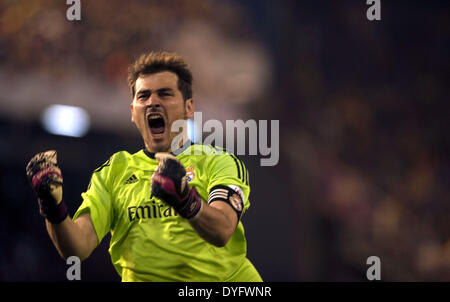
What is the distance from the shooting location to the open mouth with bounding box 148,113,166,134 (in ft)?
10.2

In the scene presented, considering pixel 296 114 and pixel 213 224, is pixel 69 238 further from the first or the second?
pixel 296 114

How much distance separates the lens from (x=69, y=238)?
9.23ft

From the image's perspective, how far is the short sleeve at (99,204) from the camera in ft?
10.1

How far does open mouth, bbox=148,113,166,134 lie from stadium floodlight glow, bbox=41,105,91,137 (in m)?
5.33

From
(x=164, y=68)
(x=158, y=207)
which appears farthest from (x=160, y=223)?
(x=164, y=68)

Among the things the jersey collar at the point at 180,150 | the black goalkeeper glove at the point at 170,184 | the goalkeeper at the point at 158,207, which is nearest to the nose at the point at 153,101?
the goalkeeper at the point at 158,207

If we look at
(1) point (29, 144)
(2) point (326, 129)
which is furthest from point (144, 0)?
(2) point (326, 129)

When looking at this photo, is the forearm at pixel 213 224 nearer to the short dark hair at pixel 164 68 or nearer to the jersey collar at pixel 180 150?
the jersey collar at pixel 180 150

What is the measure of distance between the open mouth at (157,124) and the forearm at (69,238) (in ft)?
2.32

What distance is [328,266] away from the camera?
30.7 feet

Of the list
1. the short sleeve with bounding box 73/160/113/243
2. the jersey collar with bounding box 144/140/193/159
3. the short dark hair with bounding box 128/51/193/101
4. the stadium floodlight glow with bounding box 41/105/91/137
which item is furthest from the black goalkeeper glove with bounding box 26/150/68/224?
the stadium floodlight glow with bounding box 41/105/91/137

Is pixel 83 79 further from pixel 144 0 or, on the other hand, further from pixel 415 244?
pixel 415 244

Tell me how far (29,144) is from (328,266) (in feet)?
18.0

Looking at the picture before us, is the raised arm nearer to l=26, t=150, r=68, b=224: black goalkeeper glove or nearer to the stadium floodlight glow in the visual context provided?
l=26, t=150, r=68, b=224: black goalkeeper glove
